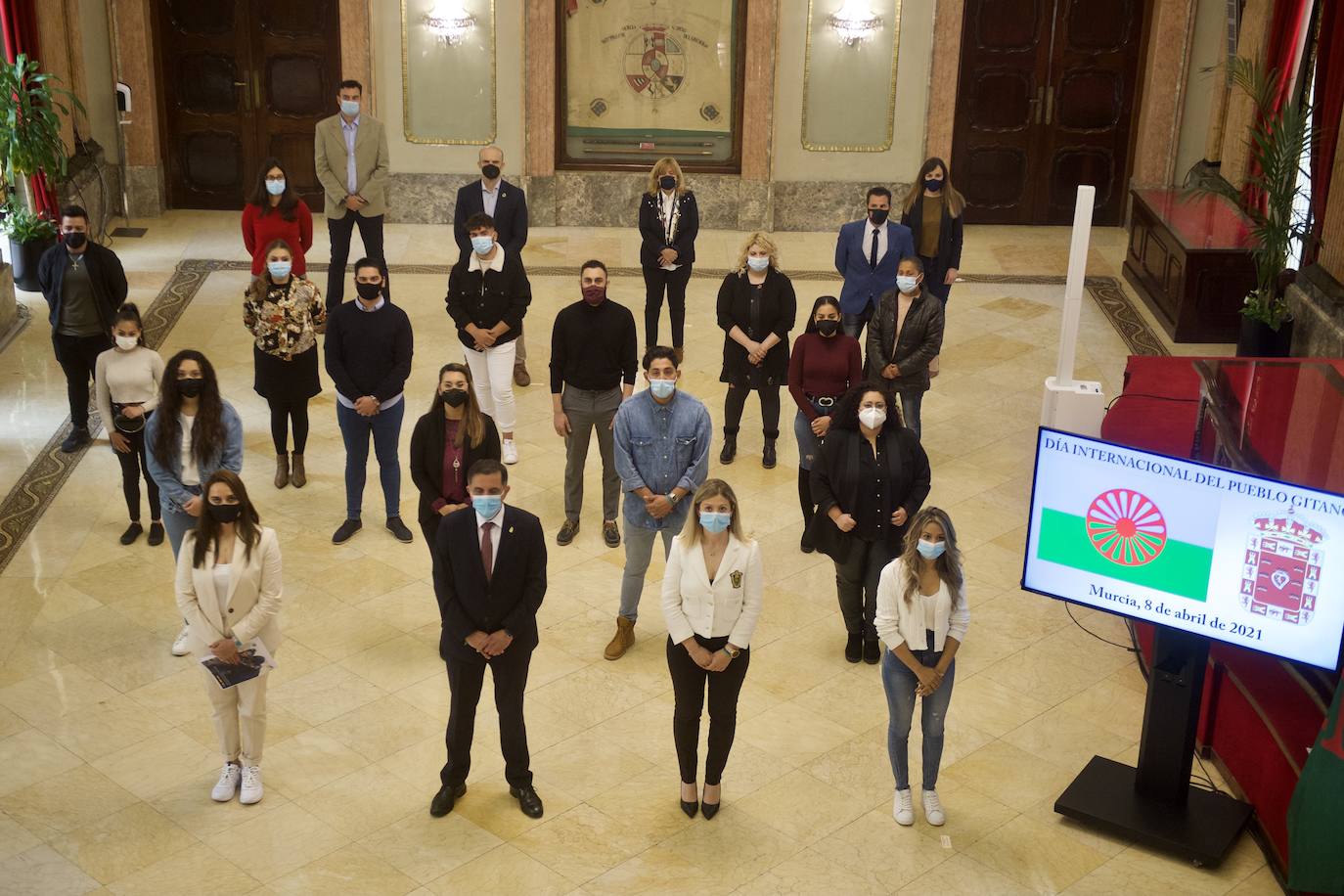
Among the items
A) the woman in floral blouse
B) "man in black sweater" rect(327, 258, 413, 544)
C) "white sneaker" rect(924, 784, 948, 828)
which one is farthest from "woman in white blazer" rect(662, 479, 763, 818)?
the woman in floral blouse

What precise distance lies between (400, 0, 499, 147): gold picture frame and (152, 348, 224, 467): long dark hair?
8441mm

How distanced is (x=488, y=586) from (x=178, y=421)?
2064mm

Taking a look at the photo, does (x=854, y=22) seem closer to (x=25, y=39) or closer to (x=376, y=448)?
(x=25, y=39)

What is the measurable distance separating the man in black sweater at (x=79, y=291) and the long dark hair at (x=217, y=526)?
3750mm

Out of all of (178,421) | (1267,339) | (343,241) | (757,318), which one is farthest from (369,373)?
(1267,339)

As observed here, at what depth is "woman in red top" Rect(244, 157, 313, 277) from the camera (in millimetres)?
11078

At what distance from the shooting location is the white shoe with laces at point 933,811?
6.57 metres

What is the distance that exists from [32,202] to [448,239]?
145 inches

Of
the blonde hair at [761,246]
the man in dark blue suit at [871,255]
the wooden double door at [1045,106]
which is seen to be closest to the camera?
the blonde hair at [761,246]

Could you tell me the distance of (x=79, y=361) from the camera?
9.80 m

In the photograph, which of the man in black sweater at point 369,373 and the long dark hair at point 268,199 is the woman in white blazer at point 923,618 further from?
the long dark hair at point 268,199

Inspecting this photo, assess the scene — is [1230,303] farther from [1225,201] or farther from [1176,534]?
[1176,534]

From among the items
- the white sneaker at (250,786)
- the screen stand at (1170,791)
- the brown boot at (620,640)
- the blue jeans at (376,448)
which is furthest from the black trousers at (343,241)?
the screen stand at (1170,791)

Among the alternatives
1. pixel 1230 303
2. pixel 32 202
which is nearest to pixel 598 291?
pixel 1230 303
